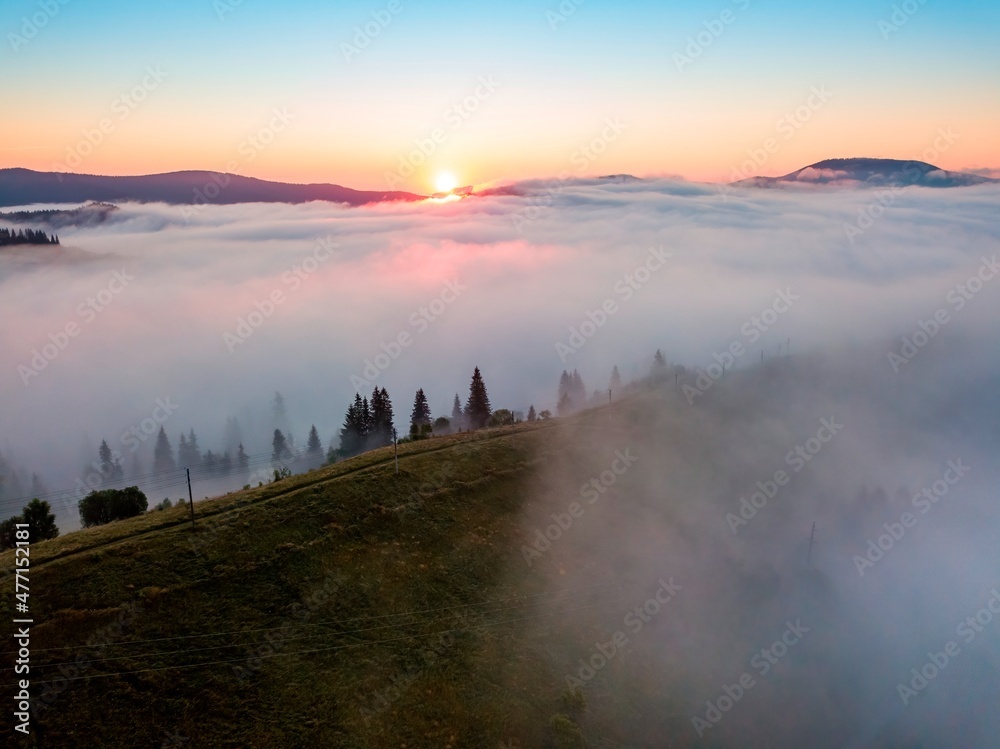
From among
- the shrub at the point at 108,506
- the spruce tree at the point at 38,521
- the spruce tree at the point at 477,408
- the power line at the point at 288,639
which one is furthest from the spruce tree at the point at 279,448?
the power line at the point at 288,639

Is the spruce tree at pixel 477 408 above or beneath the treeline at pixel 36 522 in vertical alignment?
beneath

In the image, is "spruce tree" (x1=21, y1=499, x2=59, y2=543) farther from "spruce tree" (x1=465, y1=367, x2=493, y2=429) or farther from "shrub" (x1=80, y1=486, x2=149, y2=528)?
"spruce tree" (x1=465, y1=367, x2=493, y2=429)

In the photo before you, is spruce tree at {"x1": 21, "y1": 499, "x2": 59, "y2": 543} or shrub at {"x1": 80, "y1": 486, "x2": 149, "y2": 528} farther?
shrub at {"x1": 80, "y1": 486, "x2": 149, "y2": 528}

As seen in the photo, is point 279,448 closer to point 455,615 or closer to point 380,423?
point 380,423

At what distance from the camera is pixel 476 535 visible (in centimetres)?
7500

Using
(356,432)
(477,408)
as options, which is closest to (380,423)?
(356,432)

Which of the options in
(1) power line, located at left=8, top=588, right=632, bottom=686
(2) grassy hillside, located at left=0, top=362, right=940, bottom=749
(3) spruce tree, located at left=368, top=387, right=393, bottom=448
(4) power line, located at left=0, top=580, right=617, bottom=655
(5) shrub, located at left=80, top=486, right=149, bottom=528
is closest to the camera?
(1) power line, located at left=8, top=588, right=632, bottom=686

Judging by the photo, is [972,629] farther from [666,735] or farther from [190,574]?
[190,574]

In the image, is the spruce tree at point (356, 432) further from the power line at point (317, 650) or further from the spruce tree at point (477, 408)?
the power line at point (317, 650)

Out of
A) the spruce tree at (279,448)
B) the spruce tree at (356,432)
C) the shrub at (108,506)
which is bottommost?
the spruce tree at (279,448)

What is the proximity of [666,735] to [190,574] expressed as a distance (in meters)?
49.2

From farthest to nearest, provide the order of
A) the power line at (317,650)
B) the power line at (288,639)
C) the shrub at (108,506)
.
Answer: the shrub at (108,506) < the power line at (288,639) < the power line at (317,650)

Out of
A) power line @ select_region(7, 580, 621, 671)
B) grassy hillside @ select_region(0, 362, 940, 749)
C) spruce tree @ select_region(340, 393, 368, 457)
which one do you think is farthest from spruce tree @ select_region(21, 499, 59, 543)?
spruce tree @ select_region(340, 393, 368, 457)

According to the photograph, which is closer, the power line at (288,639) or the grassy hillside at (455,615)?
the power line at (288,639)
